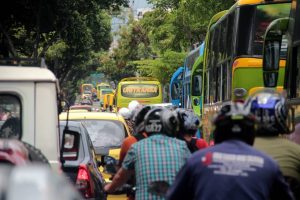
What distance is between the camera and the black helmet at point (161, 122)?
5.80 m

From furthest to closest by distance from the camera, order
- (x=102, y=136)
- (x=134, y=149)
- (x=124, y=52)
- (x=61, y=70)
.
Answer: (x=124, y=52) → (x=61, y=70) → (x=102, y=136) → (x=134, y=149)

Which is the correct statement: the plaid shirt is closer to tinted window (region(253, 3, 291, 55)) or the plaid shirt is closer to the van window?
the van window

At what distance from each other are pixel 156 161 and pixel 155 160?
0.04ft

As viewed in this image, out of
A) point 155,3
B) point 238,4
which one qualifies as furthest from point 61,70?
point 238,4

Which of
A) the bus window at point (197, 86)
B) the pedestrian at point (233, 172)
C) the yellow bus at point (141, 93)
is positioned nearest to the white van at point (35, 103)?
the pedestrian at point (233, 172)

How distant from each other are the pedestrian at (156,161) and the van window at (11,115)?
1166 mm

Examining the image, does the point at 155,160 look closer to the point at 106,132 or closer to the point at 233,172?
the point at 233,172

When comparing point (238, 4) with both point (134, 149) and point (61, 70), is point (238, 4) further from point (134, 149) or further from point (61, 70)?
point (61, 70)

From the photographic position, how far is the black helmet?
19.0ft

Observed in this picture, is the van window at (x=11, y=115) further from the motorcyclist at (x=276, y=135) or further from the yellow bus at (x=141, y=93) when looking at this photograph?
the yellow bus at (x=141, y=93)

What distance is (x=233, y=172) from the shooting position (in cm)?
421

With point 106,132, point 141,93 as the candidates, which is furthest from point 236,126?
point 141,93

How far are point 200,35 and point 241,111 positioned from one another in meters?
32.6

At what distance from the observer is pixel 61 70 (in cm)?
5050
